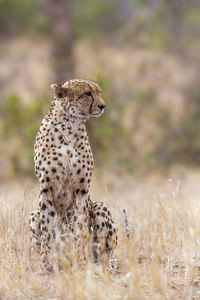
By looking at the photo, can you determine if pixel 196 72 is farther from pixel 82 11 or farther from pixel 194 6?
pixel 82 11

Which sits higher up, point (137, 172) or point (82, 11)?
point (82, 11)

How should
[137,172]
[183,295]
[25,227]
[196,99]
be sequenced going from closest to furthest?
[183,295] → [25,227] → [137,172] → [196,99]

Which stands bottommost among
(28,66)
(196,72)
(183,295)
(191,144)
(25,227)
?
(183,295)

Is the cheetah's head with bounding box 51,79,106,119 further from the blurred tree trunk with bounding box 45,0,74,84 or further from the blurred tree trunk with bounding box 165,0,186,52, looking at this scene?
the blurred tree trunk with bounding box 165,0,186,52

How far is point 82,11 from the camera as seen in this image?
19.0 m

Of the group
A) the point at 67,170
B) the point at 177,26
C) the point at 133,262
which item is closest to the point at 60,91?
the point at 67,170

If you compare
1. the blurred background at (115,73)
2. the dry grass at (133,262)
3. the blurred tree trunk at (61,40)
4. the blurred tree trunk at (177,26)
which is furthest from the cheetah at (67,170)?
the blurred tree trunk at (177,26)

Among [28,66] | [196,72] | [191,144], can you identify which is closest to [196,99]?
[191,144]

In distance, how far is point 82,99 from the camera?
4035mm

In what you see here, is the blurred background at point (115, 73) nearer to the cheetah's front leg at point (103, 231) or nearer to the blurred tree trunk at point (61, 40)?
the blurred tree trunk at point (61, 40)

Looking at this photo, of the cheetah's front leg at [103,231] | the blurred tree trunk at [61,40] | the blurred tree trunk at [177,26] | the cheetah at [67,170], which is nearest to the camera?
the cheetah at [67,170]

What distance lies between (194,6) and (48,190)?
13109mm

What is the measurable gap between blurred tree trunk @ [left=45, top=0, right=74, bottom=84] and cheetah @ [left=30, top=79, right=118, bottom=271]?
640 centimetres

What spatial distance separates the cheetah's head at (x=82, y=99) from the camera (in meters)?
4.02
